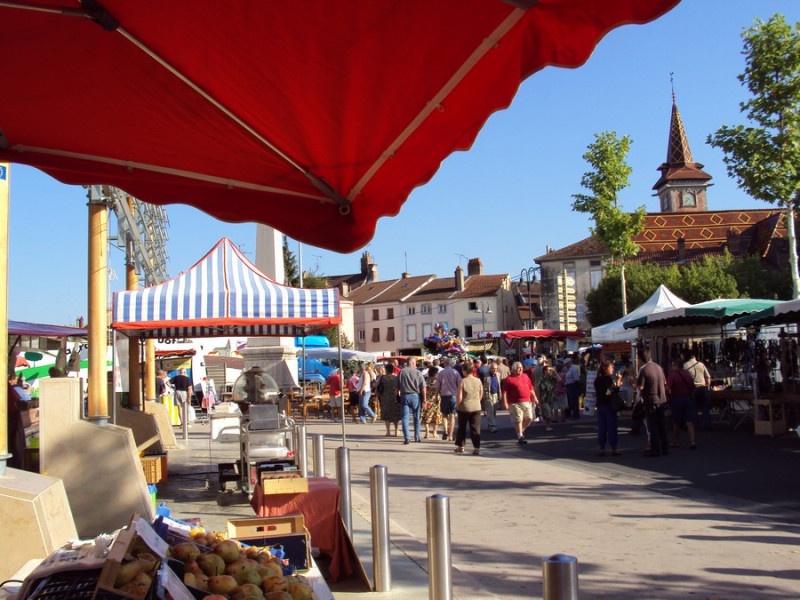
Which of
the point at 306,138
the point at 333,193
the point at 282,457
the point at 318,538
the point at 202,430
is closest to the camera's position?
the point at 306,138

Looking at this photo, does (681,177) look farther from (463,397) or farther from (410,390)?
(463,397)

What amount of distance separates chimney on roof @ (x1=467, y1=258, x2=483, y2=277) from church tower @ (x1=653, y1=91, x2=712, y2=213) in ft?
121

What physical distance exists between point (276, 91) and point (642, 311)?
62.3 feet

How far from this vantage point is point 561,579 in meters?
2.71

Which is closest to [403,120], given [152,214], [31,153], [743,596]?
[31,153]

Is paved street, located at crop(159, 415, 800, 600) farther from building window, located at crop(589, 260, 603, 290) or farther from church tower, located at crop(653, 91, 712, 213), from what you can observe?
church tower, located at crop(653, 91, 712, 213)

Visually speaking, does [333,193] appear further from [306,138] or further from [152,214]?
[152,214]

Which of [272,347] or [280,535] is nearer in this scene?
[280,535]

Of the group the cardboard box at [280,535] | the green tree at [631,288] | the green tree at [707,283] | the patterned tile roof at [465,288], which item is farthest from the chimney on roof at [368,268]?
the cardboard box at [280,535]

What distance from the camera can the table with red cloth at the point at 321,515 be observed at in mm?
6141

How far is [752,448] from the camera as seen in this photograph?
13711mm

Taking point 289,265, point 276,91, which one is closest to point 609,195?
point 276,91

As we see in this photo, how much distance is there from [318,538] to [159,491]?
505 cm

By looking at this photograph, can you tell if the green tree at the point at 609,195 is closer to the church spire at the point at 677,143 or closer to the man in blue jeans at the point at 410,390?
the man in blue jeans at the point at 410,390
